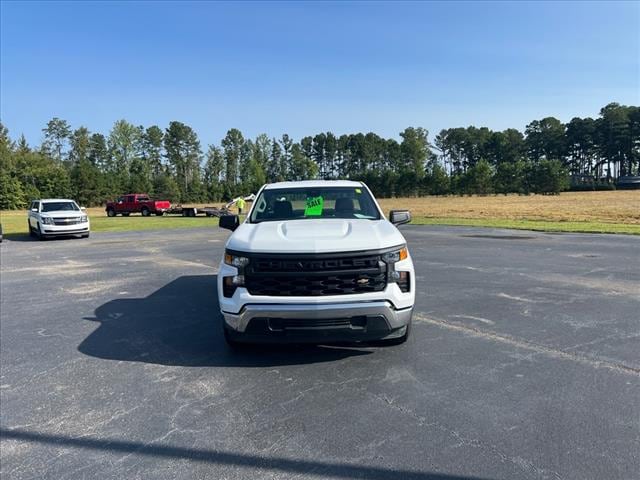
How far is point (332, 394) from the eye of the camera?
3855 millimetres

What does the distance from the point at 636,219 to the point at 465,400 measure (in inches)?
1018

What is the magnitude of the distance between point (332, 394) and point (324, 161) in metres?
132

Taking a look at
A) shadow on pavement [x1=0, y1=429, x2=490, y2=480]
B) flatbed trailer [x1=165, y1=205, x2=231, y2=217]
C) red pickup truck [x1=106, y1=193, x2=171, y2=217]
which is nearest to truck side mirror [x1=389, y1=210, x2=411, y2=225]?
shadow on pavement [x1=0, y1=429, x2=490, y2=480]

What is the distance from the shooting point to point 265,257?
427 centimetres

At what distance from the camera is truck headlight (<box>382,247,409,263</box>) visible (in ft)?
14.2

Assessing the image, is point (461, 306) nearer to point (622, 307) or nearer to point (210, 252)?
point (622, 307)

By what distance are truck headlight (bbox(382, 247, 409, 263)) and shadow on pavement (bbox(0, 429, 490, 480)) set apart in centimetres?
195

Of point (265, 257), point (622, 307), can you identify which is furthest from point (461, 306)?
point (265, 257)

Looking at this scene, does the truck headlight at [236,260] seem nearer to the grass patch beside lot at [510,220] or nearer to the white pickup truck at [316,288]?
the white pickup truck at [316,288]

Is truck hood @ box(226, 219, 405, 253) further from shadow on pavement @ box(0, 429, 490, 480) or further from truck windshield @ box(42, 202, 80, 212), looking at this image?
truck windshield @ box(42, 202, 80, 212)

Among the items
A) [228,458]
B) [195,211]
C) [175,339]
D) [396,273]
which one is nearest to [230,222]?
[175,339]

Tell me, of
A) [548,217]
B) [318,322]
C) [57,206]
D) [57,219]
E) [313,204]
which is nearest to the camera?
[318,322]

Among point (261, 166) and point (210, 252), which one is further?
point (261, 166)

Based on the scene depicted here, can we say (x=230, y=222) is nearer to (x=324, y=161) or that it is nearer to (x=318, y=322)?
(x=318, y=322)
